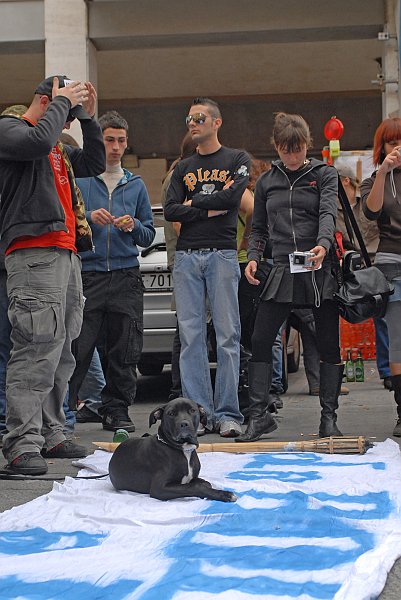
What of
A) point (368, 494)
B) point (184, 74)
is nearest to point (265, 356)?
point (368, 494)

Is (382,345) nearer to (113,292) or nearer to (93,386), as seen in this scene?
(93,386)

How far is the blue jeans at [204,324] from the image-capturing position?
7031 mm

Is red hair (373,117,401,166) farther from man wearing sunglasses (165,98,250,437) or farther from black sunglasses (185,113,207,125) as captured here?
black sunglasses (185,113,207,125)

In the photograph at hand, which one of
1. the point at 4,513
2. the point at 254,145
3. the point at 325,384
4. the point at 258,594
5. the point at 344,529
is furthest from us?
the point at 254,145

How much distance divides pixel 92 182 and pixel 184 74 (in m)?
15.1

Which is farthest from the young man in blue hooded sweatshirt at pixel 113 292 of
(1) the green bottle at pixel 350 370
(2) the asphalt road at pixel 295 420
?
(1) the green bottle at pixel 350 370

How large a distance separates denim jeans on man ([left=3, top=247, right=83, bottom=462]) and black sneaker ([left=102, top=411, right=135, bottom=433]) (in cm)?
159

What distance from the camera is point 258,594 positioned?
3033mm

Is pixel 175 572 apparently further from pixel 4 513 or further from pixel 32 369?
pixel 32 369

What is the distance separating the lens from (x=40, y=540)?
3832mm

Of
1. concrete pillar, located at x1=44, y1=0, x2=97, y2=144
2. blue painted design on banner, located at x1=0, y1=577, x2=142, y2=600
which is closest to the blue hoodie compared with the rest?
blue painted design on banner, located at x1=0, y1=577, x2=142, y2=600

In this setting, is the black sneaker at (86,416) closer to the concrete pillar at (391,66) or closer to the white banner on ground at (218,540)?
the white banner on ground at (218,540)

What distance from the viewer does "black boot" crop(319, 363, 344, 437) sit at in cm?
643

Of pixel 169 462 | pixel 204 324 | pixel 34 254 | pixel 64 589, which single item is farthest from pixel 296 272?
pixel 64 589
